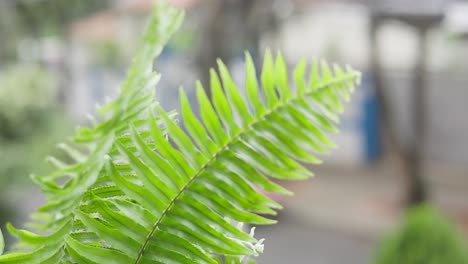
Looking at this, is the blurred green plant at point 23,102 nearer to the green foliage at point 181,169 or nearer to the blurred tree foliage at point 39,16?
the green foliage at point 181,169

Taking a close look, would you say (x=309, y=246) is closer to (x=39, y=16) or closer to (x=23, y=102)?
(x=23, y=102)

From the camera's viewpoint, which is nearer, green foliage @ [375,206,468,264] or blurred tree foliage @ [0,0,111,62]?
green foliage @ [375,206,468,264]

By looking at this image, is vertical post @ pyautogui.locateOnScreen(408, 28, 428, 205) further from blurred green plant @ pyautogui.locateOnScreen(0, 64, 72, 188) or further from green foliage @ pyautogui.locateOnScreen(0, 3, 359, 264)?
green foliage @ pyautogui.locateOnScreen(0, 3, 359, 264)

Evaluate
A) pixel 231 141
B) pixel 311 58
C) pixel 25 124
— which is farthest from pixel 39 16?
pixel 231 141

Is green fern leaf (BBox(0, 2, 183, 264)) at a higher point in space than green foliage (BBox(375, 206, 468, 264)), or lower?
lower

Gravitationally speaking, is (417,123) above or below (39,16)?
below

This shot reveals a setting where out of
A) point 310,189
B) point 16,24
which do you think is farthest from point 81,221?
point 16,24

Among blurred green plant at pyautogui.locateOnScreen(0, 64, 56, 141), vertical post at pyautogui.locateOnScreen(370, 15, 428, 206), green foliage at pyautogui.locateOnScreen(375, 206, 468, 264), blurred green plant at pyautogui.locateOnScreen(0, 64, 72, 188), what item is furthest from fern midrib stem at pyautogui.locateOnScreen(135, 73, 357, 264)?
vertical post at pyautogui.locateOnScreen(370, 15, 428, 206)
